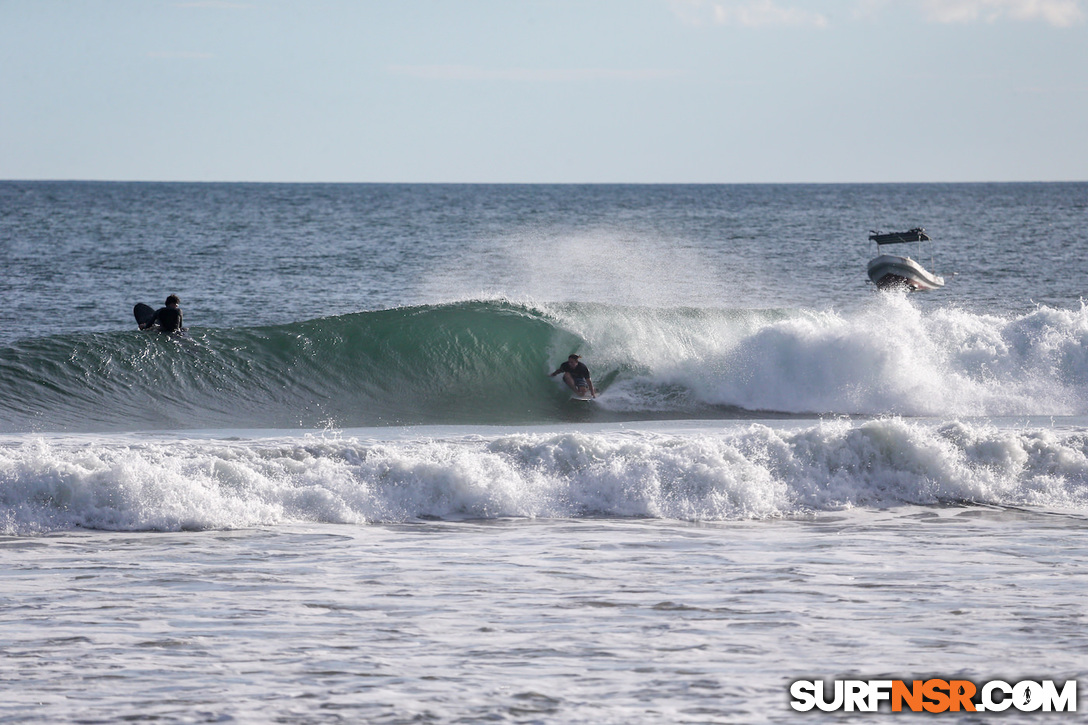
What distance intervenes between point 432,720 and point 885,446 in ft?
23.9

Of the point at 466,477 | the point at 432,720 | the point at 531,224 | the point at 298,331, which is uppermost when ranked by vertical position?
the point at 531,224

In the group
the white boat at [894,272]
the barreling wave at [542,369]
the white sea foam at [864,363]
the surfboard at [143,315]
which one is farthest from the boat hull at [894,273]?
the surfboard at [143,315]

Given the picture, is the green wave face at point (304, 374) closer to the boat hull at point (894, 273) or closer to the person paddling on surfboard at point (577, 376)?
the person paddling on surfboard at point (577, 376)

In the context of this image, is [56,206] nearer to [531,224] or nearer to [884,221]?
[531,224]

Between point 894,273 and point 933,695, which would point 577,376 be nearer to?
point 933,695

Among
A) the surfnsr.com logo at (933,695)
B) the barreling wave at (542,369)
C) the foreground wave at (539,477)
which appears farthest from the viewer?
the barreling wave at (542,369)

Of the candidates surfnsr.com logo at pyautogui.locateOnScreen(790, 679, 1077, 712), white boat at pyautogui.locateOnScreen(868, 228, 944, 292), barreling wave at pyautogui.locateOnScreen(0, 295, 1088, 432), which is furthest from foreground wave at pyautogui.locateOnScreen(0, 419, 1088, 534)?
white boat at pyautogui.locateOnScreen(868, 228, 944, 292)

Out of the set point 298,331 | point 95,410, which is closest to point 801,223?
point 298,331

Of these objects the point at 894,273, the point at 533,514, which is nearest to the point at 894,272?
the point at 894,273

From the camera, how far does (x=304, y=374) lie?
17.1 m

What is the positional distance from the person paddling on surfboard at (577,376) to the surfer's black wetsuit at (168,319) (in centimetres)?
642

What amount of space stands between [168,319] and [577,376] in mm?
6911

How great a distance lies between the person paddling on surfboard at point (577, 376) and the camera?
16.5 meters

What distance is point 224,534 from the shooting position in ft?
29.0
